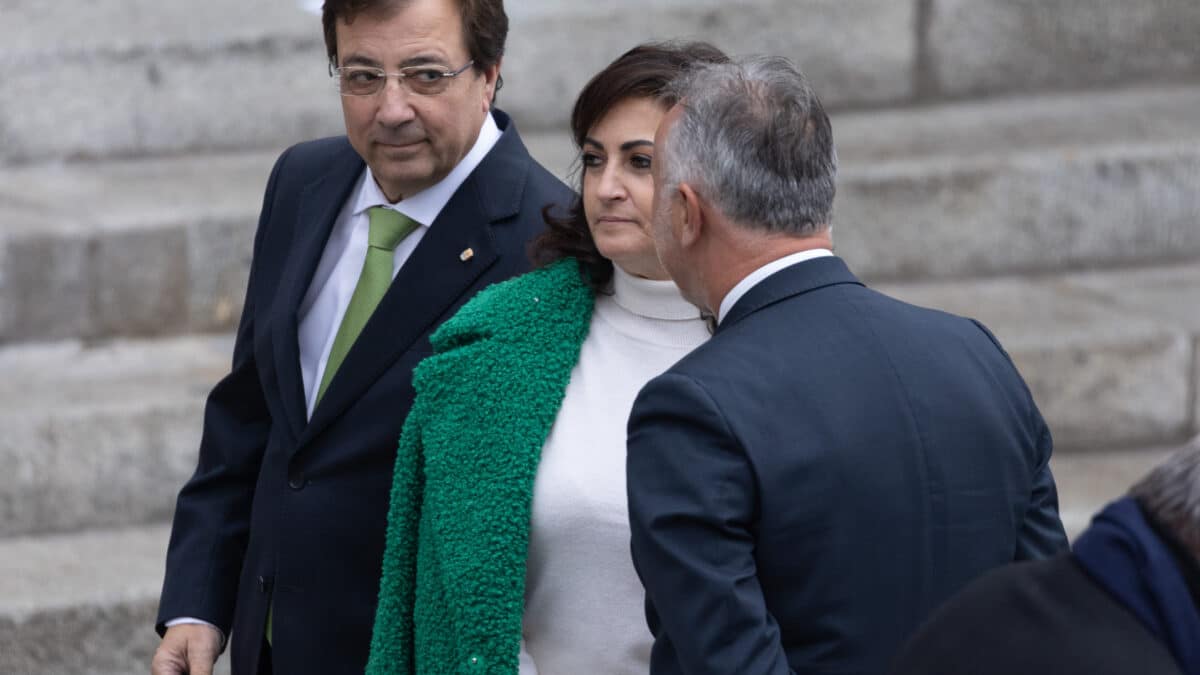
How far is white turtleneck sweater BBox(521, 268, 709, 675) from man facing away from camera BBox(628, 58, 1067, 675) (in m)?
0.29

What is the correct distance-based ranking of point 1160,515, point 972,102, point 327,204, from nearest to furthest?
1. point 1160,515
2. point 327,204
3. point 972,102

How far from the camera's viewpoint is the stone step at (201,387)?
397 centimetres

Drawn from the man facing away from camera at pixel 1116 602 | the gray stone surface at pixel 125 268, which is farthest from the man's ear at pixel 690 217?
the gray stone surface at pixel 125 268

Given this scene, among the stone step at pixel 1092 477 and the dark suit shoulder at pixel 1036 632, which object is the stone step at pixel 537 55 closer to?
the stone step at pixel 1092 477

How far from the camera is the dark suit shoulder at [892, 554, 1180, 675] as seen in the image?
1.30 m

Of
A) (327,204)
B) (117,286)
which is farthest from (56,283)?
(327,204)

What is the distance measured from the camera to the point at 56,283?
14.5 feet

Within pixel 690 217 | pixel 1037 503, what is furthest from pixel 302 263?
pixel 1037 503

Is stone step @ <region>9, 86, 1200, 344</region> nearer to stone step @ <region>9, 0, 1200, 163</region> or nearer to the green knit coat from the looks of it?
stone step @ <region>9, 0, 1200, 163</region>

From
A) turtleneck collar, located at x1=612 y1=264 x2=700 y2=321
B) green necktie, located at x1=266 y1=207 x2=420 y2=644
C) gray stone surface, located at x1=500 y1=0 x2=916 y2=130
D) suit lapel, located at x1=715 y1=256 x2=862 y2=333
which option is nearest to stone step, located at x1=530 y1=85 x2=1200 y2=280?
gray stone surface, located at x1=500 y1=0 x2=916 y2=130

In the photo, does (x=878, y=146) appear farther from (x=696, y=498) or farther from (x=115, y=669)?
(x=696, y=498)

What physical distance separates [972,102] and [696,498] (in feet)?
12.9

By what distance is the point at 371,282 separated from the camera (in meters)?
2.43

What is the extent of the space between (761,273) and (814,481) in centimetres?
26
